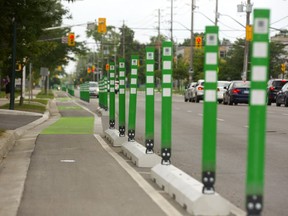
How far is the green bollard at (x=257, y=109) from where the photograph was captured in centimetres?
533

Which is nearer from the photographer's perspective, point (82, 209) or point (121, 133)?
point (82, 209)

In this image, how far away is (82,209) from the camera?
7.65m

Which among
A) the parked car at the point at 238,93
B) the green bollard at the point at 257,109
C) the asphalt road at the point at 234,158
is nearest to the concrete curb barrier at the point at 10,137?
the asphalt road at the point at 234,158

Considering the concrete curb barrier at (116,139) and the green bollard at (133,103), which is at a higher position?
the green bollard at (133,103)

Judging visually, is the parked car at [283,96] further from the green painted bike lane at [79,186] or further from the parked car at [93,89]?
the parked car at [93,89]

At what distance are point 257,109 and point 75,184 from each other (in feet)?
15.0

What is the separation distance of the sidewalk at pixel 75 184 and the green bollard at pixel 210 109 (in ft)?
1.98

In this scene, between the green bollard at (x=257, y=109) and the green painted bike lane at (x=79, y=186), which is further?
the green painted bike lane at (x=79, y=186)

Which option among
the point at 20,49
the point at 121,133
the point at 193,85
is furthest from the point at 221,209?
the point at 193,85

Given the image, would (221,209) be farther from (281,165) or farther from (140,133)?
(140,133)

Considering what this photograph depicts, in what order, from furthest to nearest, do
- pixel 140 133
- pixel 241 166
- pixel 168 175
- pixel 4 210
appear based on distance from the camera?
pixel 140 133 → pixel 241 166 → pixel 168 175 → pixel 4 210

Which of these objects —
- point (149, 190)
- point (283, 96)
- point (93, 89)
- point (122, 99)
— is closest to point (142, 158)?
point (149, 190)

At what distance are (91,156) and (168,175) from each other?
432 centimetres

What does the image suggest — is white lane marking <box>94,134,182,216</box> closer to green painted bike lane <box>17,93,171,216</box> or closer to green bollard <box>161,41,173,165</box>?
green painted bike lane <box>17,93,171,216</box>
